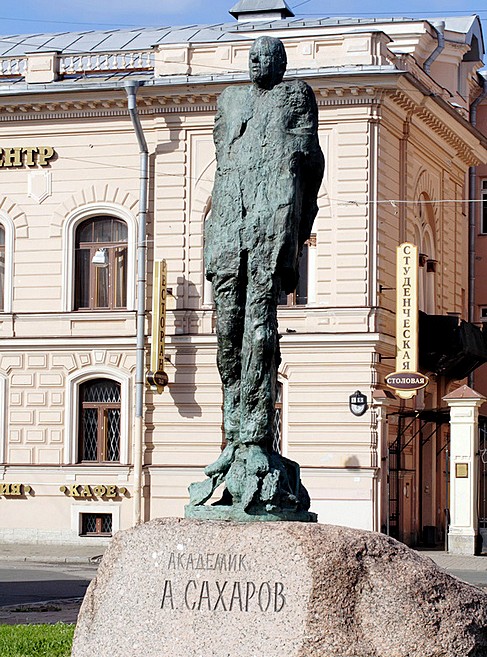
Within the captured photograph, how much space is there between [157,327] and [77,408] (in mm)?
2322

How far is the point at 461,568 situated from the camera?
74.3ft

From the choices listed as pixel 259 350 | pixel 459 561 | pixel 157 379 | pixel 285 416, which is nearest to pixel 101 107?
pixel 157 379

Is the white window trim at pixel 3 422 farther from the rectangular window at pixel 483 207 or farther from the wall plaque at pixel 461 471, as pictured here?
the rectangular window at pixel 483 207

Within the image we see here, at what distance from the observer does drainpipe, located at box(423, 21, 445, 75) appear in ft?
105

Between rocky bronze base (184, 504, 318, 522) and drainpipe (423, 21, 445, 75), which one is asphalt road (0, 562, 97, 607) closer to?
rocky bronze base (184, 504, 318, 522)

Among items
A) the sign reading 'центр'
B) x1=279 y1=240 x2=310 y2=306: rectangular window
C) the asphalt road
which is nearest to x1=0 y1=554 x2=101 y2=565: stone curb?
the asphalt road

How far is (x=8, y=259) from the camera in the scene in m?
29.5

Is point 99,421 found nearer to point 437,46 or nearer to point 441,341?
point 441,341

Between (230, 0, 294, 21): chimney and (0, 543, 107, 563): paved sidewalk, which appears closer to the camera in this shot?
(0, 543, 107, 563): paved sidewalk

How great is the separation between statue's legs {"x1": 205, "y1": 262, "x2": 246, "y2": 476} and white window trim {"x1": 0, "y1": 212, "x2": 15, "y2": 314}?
21.3 m

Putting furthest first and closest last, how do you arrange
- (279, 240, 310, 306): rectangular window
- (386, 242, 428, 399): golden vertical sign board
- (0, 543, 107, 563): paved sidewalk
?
(279, 240, 310, 306): rectangular window, (386, 242, 428, 399): golden vertical sign board, (0, 543, 107, 563): paved sidewalk

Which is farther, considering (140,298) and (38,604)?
(140,298)

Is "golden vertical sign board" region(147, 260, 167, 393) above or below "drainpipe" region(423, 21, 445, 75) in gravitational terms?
below

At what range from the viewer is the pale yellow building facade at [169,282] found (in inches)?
1083
